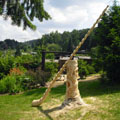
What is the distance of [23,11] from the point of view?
20.6ft

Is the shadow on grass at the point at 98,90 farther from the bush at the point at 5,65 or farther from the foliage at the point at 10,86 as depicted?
the bush at the point at 5,65

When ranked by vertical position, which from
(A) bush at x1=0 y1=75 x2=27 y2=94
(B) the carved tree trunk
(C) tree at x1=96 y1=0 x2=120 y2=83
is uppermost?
(C) tree at x1=96 y1=0 x2=120 y2=83

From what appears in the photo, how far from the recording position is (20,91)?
26.4ft

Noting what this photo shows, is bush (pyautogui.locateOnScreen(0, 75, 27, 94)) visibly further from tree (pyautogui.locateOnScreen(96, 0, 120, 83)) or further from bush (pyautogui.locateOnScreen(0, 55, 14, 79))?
tree (pyautogui.locateOnScreen(96, 0, 120, 83))

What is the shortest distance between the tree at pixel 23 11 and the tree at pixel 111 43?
317 cm

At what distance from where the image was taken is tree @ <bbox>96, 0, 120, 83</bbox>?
6973mm

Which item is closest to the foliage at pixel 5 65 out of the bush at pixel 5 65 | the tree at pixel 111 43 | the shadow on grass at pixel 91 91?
the bush at pixel 5 65

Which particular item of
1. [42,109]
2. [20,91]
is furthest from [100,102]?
[20,91]

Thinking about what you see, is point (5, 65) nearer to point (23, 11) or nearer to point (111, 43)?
point (23, 11)

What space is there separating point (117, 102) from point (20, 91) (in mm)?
5302

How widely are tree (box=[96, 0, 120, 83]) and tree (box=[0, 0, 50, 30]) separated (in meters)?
3.17

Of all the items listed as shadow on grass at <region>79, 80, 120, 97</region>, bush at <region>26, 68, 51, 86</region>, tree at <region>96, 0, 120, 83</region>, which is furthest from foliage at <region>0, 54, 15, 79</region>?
tree at <region>96, 0, 120, 83</region>

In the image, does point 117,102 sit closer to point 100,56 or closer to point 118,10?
point 100,56

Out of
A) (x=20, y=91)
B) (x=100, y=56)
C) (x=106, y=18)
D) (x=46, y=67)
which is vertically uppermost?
(x=106, y=18)
